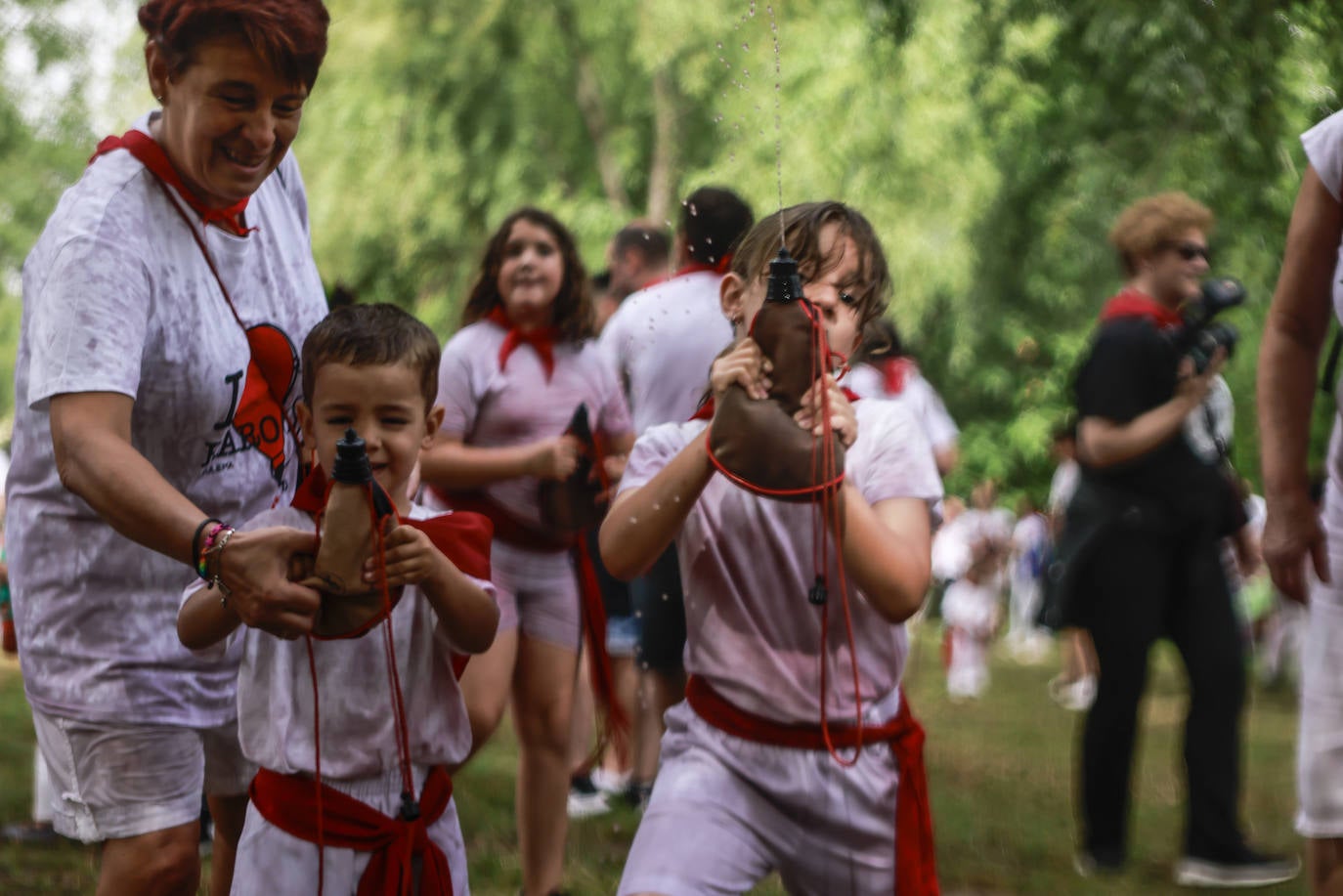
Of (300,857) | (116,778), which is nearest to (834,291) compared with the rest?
(300,857)

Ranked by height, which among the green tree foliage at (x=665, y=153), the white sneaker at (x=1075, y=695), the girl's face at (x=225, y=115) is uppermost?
the green tree foliage at (x=665, y=153)

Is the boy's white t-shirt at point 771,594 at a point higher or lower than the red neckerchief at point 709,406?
lower

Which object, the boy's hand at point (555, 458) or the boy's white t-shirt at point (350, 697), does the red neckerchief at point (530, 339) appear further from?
the boy's white t-shirt at point (350, 697)

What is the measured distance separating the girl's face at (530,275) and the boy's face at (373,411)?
2.32m

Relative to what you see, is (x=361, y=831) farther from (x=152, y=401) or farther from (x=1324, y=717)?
(x=1324, y=717)

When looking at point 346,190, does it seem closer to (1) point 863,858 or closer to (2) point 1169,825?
(2) point 1169,825

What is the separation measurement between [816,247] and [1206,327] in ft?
10.5

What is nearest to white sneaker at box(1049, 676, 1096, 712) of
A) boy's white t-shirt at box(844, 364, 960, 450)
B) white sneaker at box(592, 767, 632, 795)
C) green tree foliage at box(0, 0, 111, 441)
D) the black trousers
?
boy's white t-shirt at box(844, 364, 960, 450)

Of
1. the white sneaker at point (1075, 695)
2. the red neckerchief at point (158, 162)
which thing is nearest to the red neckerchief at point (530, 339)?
the red neckerchief at point (158, 162)

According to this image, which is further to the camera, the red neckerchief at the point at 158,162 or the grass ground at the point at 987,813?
the grass ground at the point at 987,813

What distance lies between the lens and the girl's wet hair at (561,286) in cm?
502

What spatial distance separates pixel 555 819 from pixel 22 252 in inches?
678

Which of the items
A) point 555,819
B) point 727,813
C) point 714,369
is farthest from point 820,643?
point 555,819

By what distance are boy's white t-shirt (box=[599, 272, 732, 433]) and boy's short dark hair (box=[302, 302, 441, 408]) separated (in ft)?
7.16
